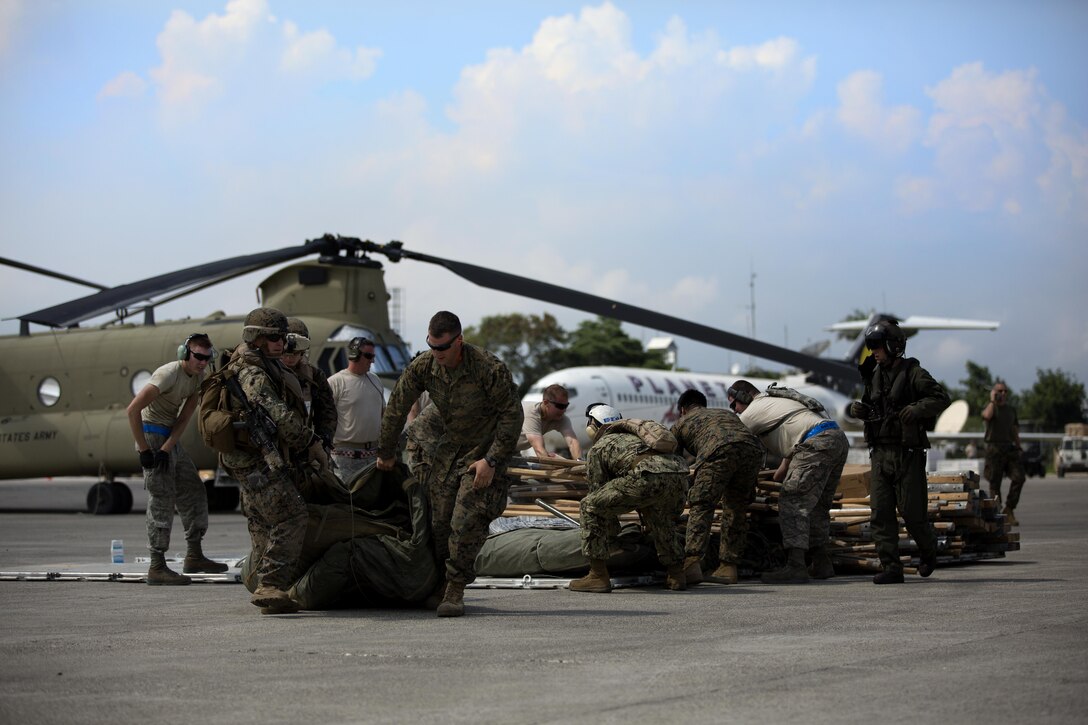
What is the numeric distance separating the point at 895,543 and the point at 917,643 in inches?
A: 140

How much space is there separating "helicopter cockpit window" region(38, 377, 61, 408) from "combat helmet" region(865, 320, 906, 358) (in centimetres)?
1679

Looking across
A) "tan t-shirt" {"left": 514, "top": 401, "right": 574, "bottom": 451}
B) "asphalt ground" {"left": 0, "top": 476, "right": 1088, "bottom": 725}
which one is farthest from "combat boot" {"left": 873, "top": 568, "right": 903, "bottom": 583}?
"tan t-shirt" {"left": 514, "top": 401, "right": 574, "bottom": 451}

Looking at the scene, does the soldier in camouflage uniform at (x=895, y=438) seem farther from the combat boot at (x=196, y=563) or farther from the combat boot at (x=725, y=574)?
the combat boot at (x=196, y=563)

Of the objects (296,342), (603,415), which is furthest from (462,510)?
(603,415)

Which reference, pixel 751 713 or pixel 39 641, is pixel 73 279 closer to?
pixel 39 641

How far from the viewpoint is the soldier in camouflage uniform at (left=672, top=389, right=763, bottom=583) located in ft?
32.8

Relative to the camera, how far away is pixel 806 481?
10.3 m

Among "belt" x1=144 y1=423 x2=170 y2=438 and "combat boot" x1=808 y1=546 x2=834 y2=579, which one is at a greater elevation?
"belt" x1=144 y1=423 x2=170 y2=438

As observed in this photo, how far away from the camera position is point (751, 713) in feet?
15.6

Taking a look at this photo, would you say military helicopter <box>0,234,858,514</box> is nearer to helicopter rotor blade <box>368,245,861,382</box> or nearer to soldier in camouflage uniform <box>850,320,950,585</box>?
helicopter rotor blade <box>368,245,861,382</box>

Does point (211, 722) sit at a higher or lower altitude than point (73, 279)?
lower

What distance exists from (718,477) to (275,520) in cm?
356

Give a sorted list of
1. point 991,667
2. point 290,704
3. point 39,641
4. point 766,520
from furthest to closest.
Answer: point 766,520, point 39,641, point 991,667, point 290,704

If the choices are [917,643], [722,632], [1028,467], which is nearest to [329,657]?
[722,632]
